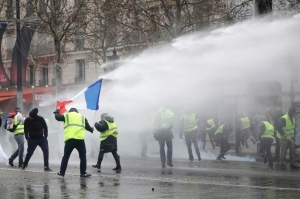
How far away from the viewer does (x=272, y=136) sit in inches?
743

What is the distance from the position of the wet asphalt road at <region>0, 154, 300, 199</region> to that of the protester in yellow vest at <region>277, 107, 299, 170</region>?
0.51 meters

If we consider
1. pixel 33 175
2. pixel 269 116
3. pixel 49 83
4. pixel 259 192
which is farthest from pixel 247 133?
pixel 49 83

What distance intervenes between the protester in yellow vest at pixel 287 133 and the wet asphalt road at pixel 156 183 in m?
0.51

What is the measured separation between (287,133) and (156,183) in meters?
5.76

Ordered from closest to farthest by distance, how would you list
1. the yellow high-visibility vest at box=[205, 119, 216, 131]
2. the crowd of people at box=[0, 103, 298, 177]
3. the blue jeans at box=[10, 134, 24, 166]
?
1. the crowd of people at box=[0, 103, 298, 177]
2. the blue jeans at box=[10, 134, 24, 166]
3. the yellow high-visibility vest at box=[205, 119, 216, 131]

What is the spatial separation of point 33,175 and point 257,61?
8.35 metres

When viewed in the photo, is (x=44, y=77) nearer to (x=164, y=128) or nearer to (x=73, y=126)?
(x=164, y=128)

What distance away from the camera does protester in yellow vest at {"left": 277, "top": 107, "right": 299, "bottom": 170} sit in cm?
1812

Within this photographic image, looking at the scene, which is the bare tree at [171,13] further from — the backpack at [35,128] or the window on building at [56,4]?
the backpack at [35,128]

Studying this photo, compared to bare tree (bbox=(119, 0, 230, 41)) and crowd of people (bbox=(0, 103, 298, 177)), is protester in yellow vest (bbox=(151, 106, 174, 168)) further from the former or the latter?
bare tree (bbox=(119, 0, 230, 41))

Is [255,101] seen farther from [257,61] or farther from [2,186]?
[2,186]

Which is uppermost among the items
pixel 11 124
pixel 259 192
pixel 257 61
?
pixel 257 61

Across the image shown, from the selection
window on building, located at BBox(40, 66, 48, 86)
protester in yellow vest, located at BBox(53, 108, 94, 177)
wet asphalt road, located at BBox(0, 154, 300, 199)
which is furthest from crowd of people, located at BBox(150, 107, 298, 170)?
window on building, located at BBox(40, 66, 48, 86)

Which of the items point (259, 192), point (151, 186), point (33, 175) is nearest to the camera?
point (259, 192)
